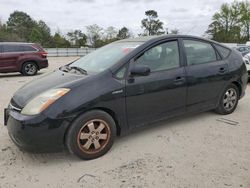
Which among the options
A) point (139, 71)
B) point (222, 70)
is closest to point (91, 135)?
point (139, 71)

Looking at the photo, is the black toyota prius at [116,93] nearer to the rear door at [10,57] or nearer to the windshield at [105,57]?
the windshield at [105,57]

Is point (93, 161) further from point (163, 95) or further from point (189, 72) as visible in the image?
point (189, 72)

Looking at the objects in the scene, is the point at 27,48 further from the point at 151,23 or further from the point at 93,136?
the point at 151,23

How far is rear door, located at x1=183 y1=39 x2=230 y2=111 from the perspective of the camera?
4.00 meters

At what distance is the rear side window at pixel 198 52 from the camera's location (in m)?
4.05

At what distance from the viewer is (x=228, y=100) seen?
4688mm

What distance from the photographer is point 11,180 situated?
272 centimetres

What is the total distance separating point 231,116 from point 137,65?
232cm

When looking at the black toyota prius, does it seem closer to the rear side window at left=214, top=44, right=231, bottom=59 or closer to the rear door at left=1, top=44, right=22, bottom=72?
the rear side window at left=214, top=44, right=231, bottom=59

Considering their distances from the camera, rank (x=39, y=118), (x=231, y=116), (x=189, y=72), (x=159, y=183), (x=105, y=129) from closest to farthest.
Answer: (x=159, y=183) → (x=39, y=118) → (x=105, y=129) → (x=189, y=72) → (x=231, y=116)

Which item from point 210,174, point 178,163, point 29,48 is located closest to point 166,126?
point 178,163

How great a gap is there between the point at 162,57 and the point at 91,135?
5.12 feet

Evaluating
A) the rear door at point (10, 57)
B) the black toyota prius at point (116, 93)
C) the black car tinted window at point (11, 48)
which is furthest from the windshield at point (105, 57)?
the black car tinted window at point (11, 48)


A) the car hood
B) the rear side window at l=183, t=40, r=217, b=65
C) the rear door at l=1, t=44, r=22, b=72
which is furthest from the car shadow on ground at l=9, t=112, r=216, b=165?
the rear door at l=1, t=44, r=22, b=72
